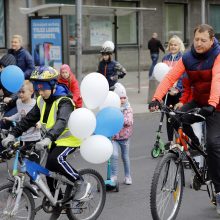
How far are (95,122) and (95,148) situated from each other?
0.23 meters

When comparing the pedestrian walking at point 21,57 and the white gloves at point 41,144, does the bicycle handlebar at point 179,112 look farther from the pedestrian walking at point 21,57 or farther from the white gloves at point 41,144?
the pedestrian walking at point 21,57

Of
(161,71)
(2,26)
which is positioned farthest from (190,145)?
(2,26)

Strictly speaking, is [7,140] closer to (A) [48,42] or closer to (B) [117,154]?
(B) [117,154]

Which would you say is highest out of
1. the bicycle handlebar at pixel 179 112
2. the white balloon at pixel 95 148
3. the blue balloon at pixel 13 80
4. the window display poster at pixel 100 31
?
the window display poster at pixel 100 31

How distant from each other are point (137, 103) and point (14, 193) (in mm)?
11774

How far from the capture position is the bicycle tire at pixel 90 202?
580 centimetres

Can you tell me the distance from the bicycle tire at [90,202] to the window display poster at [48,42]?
854cm

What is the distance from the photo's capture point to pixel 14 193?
16.6 feet

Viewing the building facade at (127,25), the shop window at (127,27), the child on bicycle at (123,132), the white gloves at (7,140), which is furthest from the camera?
the shop window at (127,27)

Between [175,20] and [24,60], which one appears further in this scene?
[175,20]

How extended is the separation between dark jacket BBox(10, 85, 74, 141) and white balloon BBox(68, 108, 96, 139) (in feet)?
0.20

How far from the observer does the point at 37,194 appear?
209 inches

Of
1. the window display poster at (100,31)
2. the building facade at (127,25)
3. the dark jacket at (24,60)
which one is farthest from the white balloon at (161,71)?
the window display poster at (100,31)

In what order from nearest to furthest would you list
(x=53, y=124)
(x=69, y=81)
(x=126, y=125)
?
(x=53, y=124), (x=126, y=125), (x=69, y=81)
